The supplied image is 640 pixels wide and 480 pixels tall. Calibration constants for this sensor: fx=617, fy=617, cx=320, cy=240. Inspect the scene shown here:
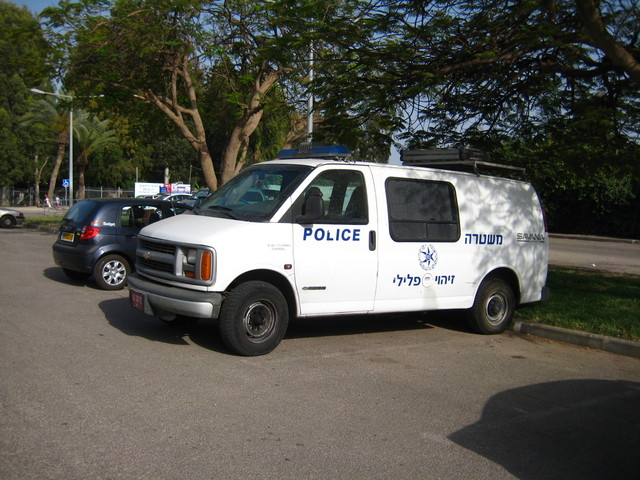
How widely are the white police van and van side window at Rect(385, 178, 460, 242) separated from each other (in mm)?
16

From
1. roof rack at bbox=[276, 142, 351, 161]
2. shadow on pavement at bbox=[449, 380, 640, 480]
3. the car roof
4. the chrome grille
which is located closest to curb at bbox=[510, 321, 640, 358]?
shadow on pavement at bbox=[449, 380, 640, 480]

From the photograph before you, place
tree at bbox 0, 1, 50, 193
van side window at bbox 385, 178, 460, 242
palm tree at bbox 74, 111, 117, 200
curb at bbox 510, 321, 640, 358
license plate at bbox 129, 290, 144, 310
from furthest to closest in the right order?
tree at bbox 0, 1, 50, 193, palm tree at bbox 74, 111, 117, 200, curb at bbox 510, 321, 640, 358, van side window at bbox 385, 178, 460, 242, license plate at bbox 129, 290, 144, 310

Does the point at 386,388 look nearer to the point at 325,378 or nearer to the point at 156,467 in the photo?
the point at 325,378

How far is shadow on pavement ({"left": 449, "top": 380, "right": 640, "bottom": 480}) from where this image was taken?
14.4 feet

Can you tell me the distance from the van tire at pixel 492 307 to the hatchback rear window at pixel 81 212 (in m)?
6.78

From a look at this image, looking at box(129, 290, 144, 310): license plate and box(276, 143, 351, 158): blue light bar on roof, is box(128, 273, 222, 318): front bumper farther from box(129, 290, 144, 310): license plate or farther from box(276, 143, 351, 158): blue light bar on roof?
box(276, 143, 351, 158): blue light bar on roof

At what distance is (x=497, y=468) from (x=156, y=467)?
7.59ft

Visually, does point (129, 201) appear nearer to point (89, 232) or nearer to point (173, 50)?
point (89, 232)

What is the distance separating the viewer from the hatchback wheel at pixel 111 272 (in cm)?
1062

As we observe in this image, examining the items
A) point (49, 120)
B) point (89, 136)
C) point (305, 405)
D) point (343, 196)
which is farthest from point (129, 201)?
point (49, 120)

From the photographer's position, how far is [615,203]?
28391 mm

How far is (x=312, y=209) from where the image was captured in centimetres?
680

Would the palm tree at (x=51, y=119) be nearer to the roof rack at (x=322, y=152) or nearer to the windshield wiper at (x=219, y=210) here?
the roof rack at (x=322, y=152)

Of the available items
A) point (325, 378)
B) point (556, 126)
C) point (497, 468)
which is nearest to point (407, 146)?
point (556, 126)
